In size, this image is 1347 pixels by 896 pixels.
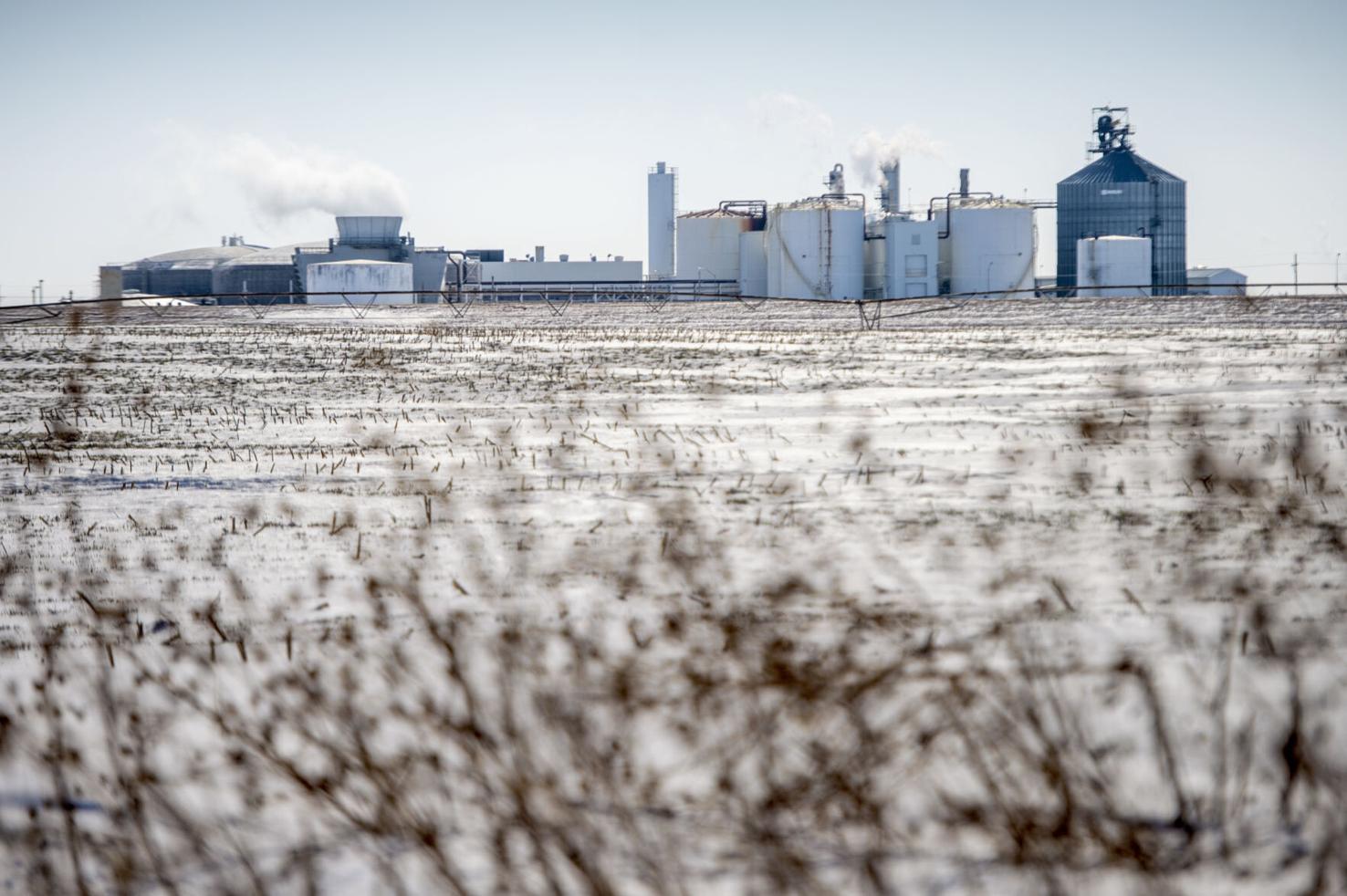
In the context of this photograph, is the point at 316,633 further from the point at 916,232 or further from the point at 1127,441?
the point at 916,232

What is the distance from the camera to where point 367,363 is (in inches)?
528

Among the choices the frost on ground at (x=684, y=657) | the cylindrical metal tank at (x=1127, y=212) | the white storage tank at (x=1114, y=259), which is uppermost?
the cylindrical metal tank at (x=1127, y=212)

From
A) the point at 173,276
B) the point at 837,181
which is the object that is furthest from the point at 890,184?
the point at 173,276

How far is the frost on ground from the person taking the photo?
2432 millimetres

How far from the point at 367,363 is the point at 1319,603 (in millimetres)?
11235

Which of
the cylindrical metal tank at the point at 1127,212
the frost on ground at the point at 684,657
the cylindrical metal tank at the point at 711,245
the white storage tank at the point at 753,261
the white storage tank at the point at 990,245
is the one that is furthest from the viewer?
the cylindrical metal tank at the point at 1127,212

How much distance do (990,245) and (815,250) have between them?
6698 mm

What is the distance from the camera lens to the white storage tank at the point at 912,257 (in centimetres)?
4216

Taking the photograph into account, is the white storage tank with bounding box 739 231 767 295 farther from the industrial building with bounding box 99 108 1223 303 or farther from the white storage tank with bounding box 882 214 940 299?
the white storage tank with bounding box 882 214 940 299

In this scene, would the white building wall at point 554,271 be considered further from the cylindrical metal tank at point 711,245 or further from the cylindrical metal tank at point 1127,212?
the cylindrical metal tank at point 1127,212

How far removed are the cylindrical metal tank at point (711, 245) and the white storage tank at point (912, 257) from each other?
6.59 m

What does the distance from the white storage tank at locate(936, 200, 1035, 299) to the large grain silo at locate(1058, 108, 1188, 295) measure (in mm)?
4627

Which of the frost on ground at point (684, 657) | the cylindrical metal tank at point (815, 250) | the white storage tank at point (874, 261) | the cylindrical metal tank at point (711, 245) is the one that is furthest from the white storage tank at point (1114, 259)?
the frost on ground at point (684, 657)

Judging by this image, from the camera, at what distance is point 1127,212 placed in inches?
1866
